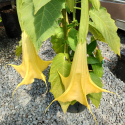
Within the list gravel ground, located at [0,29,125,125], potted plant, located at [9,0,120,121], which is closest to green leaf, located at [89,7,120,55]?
potted plant, located at [9,0,120,121]

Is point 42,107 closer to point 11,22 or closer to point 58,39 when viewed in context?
point 58,39

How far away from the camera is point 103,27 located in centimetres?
49

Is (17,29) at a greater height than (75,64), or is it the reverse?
(75,64)

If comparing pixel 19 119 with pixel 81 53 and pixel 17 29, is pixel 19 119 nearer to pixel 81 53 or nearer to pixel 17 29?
pixel 81 53

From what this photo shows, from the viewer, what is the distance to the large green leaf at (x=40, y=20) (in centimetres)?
30

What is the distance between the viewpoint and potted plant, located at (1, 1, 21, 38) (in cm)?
151

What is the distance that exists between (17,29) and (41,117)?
120 centimetres

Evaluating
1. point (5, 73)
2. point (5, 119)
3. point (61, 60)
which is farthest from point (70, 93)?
point (5, 73)

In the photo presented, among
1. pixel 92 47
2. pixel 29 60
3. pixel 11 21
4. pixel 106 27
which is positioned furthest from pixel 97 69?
pixel 11 21

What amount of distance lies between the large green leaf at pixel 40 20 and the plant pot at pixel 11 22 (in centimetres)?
137

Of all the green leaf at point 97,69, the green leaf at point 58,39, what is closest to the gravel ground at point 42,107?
the green leaf at point 97,69

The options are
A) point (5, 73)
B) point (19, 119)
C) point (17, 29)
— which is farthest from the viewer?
point (17, 29)

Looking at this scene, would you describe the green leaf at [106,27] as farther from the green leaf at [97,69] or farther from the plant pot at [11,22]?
the plant pot at [11,22]

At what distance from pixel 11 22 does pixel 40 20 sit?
56.3 inches
